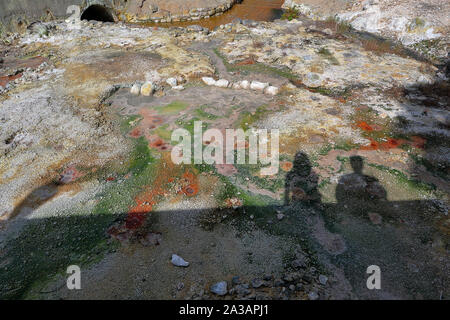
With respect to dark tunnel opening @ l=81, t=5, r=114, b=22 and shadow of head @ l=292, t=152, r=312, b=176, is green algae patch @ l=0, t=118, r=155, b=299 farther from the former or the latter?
dark tunnel opening @ l=81, t=5, r=114, b=22

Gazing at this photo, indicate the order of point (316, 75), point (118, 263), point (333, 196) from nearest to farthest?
point (118, 263) < point (333, 196) < point (316, 75)

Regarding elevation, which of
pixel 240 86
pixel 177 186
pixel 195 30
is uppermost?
pixel 195 30

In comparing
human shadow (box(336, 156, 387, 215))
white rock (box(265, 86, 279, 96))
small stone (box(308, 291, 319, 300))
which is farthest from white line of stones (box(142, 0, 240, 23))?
small stone (box(308, 291, 319, 300))

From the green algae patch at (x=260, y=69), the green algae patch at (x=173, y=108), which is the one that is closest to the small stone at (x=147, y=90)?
the green algae patch at (x=173, y=108)

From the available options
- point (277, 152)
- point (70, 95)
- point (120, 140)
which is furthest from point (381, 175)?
point (70, 95)

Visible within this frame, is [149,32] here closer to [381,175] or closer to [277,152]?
[277,152]

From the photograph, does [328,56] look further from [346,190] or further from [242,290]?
[242,290]

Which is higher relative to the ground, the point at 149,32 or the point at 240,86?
the point at 149,32
